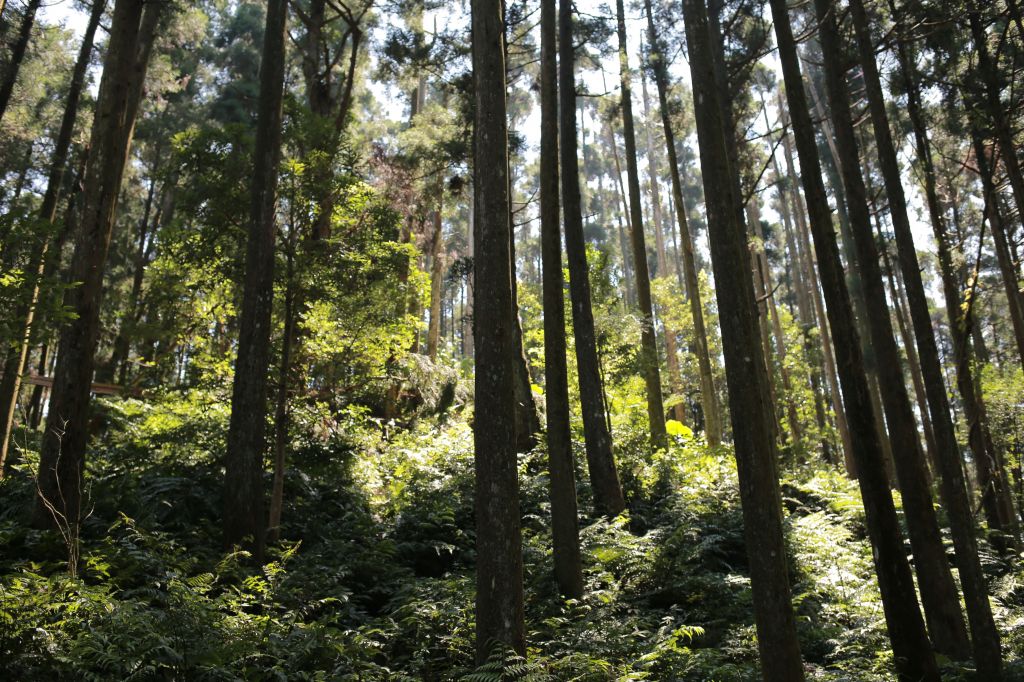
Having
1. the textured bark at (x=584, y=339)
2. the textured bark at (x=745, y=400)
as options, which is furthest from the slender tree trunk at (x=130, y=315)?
the textured bark at (x=745, y=400)

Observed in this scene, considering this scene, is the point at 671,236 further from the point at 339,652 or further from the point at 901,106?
the point at 339,652

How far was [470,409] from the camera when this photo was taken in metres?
16.2

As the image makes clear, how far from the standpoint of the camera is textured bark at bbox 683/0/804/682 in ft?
15.8

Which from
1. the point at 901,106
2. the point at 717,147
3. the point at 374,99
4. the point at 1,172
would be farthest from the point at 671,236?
the point at 717,147

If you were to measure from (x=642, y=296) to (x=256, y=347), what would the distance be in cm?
980

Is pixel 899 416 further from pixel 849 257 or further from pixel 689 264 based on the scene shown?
pixel 849 257

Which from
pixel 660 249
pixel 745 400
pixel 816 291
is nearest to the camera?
pixel 745 400

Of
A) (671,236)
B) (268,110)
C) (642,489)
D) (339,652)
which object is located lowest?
(339,652)

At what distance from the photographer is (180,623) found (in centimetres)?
495

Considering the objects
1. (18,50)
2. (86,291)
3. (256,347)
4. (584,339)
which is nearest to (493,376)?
(256,347)

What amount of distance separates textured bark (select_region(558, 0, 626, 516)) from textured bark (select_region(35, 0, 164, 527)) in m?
6.54

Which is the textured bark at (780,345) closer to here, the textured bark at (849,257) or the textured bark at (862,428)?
the textured bark at (849,257)

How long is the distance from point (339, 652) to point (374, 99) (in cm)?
3035

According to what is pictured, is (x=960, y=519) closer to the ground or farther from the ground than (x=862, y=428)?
closer to the ground
